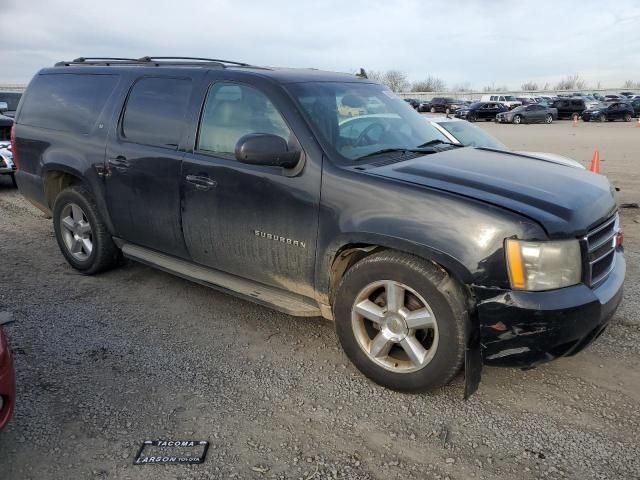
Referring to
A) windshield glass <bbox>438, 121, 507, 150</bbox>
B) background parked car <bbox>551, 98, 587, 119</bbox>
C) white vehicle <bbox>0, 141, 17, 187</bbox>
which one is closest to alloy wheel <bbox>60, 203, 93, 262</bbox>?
windshield glass <bbox>438, 121, 507, 150</bbox>

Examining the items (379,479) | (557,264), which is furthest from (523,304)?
(379,479)

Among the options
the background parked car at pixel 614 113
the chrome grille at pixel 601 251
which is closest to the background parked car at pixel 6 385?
the chrome grille at pixel 601 251

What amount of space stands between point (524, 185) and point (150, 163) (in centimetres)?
273

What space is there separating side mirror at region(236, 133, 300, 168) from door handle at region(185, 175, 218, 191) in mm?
534

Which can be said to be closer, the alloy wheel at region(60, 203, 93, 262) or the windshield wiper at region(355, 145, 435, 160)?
the windshield wiper at region(355, 145, 435, 160)

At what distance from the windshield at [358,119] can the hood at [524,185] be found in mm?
316

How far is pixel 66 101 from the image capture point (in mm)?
4953

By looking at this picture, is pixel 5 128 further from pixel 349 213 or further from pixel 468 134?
pixel 349 213

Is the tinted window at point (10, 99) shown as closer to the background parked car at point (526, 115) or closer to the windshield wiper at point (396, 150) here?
the windshield wiper at point (396, 150)

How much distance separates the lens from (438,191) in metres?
2.90

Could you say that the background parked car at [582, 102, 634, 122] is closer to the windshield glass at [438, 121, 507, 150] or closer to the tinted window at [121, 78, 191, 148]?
the windshield glass at [438, 121, 507, 150]

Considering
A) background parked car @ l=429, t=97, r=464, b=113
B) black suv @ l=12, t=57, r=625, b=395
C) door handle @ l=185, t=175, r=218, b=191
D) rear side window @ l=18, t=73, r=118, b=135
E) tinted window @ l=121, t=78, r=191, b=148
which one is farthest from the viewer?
background parked car @ l=429, t=97, r=464, b=113

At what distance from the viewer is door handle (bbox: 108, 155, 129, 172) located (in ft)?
14.1

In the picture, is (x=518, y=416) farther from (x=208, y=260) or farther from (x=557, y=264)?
(x=208, y=260)
